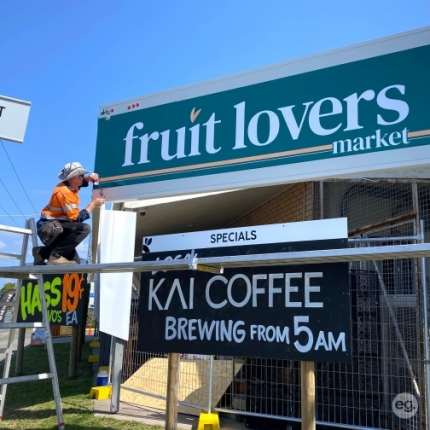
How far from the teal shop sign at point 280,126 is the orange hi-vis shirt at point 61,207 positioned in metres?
0.71

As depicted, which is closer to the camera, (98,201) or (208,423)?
(98,201)

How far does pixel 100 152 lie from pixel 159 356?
13.3ft

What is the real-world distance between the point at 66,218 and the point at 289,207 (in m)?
4.02

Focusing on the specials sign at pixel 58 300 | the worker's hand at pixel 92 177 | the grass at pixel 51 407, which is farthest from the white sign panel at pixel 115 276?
the specials sign at pixel 58 300

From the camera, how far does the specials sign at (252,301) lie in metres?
3.40

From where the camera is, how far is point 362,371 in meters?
5.81

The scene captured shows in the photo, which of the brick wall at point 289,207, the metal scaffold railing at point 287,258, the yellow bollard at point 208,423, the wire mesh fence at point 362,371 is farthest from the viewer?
the brick wall at point 289,207

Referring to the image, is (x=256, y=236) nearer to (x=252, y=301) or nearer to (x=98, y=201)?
(x=252, y=301)

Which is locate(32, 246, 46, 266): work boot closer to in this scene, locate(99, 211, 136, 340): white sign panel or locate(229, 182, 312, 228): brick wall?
locate(99, 211, 136, 340): white sign panel

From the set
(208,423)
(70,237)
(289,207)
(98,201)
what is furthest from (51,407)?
(289,207)

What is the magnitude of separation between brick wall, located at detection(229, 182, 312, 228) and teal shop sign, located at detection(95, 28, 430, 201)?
8.50 feet

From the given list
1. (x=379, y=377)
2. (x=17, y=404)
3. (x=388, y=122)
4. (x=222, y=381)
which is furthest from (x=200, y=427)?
(x=388, y=122)

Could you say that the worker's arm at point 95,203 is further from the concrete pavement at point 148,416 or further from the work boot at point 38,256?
the concrete pavement at point 148,416

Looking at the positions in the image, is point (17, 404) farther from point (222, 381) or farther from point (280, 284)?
point (280, 284)
